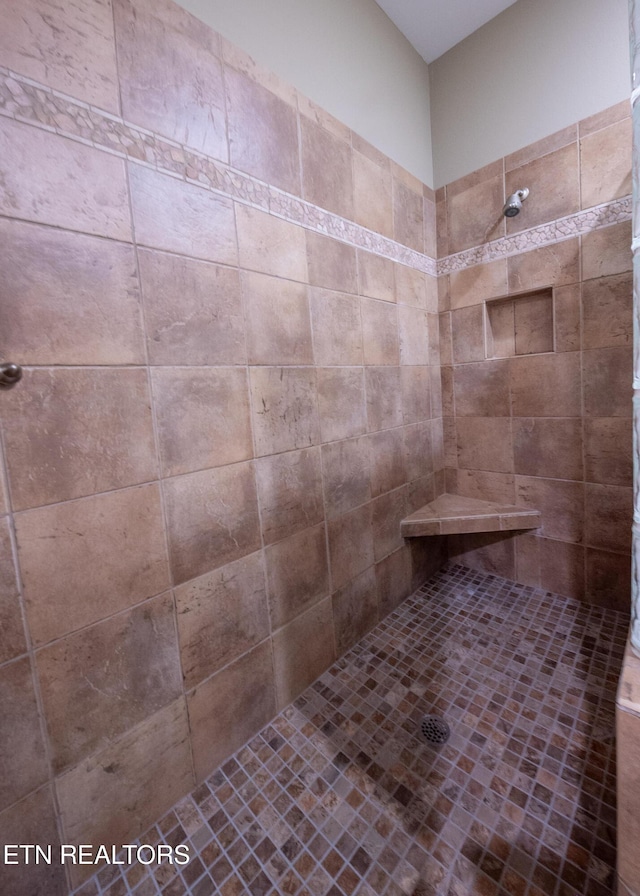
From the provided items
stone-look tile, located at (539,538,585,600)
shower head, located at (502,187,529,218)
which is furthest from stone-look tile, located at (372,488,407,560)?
shower head, located at (502,187,529,218)

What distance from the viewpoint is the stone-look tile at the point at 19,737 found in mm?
740

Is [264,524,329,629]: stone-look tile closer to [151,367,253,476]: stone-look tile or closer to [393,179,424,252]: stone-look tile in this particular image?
[151,367,253,476]: stone-look tile

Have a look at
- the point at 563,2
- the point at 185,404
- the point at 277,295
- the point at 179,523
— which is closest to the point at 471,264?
the point at 563,2

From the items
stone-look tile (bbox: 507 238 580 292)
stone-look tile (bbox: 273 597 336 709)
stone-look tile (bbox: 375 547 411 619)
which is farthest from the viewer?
stone-look tile (bbox: 375 547 411 619)

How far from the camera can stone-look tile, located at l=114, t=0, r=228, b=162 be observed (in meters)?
0.87

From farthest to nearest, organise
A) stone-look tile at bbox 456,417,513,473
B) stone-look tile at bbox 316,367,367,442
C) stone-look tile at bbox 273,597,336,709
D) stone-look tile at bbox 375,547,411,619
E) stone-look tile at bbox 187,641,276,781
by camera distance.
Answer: stone-look tile at bbox 456,417,513,473 < stone-look tile at bbox 375,547,411,619 < stone-look tile at bbox 316,367,367,442 < stone-look tile at bbox 273,597,336,709 < stone-look tile at bbox 187,641,276,781

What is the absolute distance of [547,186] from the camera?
5.41 feet

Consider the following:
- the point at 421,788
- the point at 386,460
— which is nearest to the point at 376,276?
the point at 386,460

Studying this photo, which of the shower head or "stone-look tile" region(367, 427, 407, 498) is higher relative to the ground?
the shower head

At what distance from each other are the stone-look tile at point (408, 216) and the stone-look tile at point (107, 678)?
1863 millimetres

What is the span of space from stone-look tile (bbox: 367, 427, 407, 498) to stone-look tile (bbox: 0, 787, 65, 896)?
1.34 metres

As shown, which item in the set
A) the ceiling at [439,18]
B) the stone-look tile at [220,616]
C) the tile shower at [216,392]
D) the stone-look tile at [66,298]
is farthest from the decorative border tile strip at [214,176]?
the stone-look tile at [220,616]

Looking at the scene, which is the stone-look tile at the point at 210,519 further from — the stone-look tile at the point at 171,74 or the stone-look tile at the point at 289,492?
the stone-look tile at the point at 171,74

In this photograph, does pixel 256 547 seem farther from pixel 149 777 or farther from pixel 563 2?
pixel 563 2
